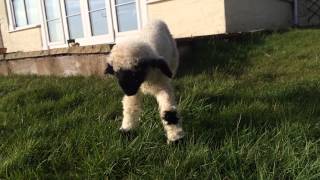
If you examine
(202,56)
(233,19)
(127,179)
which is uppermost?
(233,19)

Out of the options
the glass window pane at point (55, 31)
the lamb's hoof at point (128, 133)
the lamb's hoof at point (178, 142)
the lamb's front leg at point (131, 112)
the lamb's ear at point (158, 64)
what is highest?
the glass window pane at point (55, 31)

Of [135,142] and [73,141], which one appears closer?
[135,142]

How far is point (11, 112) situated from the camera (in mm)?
4961

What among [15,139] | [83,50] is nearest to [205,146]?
[15,139]

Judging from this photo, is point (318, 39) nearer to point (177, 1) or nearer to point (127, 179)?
point (177, 1)

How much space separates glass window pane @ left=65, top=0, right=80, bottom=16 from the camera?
12505mm

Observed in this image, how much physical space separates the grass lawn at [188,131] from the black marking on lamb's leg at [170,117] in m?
0.19

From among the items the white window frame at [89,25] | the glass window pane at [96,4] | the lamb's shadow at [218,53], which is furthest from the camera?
the glass window pane at [96,4]

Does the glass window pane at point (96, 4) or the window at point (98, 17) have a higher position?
the glass window pane at point (96, 4)

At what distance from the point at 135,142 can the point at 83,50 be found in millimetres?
4464

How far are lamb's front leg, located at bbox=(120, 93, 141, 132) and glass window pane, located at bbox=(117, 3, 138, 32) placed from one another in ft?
21.9

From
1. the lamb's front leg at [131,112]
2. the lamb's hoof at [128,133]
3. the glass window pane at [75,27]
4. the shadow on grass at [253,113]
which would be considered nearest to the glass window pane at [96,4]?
the glass window pane at [75,27]

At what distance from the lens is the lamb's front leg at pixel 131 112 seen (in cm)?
381

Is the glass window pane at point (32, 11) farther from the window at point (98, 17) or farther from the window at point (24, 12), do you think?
the window at point (98, 17)
